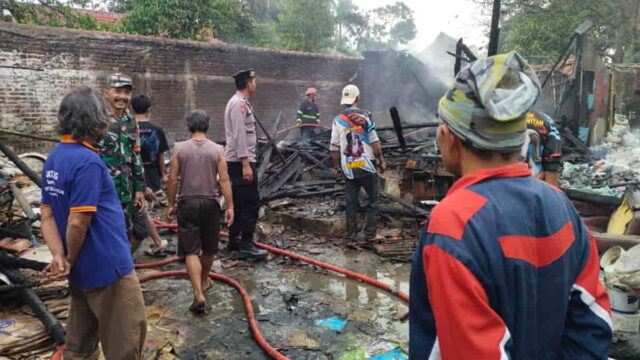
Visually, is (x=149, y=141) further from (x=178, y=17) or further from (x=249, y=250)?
(x=178, y=17)

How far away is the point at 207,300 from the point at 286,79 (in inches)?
433

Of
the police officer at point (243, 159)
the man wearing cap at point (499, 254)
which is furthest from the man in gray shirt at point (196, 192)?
the man wearing cap at point (499, 254)

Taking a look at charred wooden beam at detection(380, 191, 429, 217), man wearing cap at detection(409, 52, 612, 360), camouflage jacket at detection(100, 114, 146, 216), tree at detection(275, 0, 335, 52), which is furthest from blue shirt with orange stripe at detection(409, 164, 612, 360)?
tree at detection(275, 0, 335, 52)

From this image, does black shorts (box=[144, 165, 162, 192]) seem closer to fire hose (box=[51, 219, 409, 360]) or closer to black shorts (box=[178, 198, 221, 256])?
fire hose (box=[51, 219, 409, 360])

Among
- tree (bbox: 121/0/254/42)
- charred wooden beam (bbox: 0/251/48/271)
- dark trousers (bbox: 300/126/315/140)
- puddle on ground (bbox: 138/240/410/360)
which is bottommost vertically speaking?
puddle on ground (bbox: 138/240/410/360)

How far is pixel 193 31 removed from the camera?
559 inches

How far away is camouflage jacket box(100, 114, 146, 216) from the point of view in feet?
12.7

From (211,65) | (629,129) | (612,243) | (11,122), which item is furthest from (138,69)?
(629,129)

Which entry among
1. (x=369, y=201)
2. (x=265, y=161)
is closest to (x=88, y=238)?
(x=369, y=201)

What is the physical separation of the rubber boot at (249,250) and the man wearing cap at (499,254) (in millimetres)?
4349

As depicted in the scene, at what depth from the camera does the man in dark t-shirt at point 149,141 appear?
5.67m

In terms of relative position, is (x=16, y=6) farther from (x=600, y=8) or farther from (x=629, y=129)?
(x=600, y=8)

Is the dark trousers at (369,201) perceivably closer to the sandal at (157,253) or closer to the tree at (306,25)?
the sandal at (157,253)

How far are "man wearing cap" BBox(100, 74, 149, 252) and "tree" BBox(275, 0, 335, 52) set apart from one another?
1728 cm
